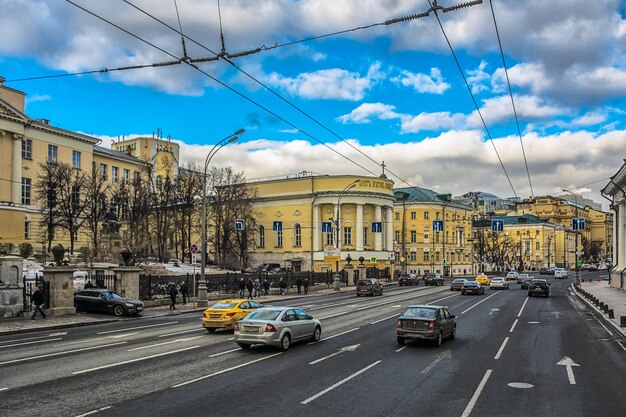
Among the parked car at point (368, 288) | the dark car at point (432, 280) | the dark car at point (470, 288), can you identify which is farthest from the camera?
the dark car at point (432, 280)

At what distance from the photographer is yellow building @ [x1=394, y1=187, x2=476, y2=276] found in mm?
107812

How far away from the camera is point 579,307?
37.5 m

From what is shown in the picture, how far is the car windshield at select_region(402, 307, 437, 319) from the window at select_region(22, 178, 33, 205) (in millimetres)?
59943

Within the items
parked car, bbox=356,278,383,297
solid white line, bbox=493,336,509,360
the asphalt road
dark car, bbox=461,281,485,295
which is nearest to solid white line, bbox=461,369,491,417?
the asphalt road

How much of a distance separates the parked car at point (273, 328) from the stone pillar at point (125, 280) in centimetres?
1859

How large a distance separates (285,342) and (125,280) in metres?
19.8

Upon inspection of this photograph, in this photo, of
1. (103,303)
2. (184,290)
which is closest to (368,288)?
(184,290)

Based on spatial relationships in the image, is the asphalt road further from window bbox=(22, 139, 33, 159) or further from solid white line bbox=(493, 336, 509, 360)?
window bbox=(22, 139, 33, 159)

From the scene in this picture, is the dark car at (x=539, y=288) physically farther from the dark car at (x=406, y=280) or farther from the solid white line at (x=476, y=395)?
the solid white line at (x=476, y=395)

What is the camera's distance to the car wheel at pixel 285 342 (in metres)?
17.9

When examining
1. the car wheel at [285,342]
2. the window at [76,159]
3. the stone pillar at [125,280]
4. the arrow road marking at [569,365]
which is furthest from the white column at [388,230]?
the arrow road marking at [569,365]

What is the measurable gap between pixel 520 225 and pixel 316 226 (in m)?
85.9

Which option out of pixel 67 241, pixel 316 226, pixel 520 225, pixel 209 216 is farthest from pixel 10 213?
pixel 520 225

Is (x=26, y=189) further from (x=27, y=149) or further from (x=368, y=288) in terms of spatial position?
(x=368, y=288)
